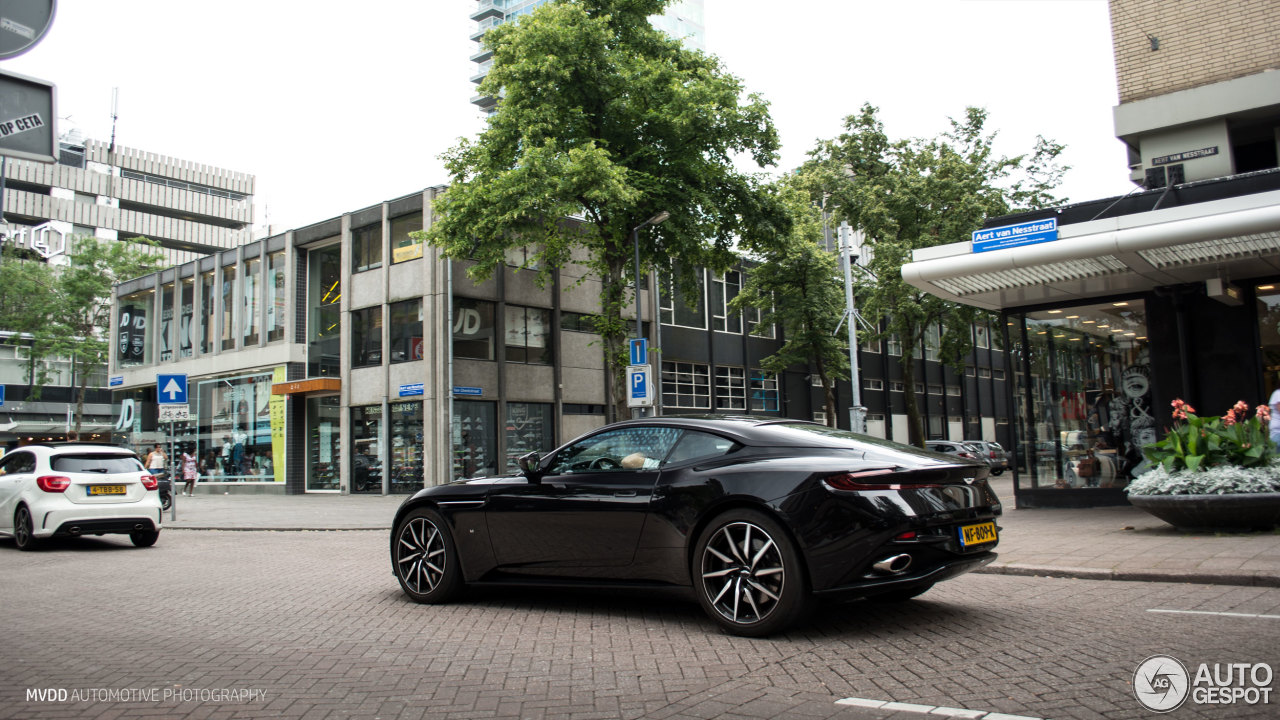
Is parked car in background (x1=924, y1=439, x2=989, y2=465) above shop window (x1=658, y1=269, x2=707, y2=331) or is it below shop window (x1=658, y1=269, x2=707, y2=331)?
below

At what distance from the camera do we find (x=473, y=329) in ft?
92.4

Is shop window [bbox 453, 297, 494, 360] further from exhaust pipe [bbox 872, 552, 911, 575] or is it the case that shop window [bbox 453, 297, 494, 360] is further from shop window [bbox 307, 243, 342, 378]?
Answer: exhaust pipe [bbox 872, 552, 911, 575]

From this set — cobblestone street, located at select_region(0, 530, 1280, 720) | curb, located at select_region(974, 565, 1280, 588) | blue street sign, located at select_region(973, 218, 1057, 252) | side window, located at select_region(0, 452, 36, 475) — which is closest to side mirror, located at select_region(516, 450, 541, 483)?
cobblestone street, located at select_region(0, 530, 1280, 720)

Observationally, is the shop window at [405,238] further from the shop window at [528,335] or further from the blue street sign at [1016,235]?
the blue street sign at [1016,235]

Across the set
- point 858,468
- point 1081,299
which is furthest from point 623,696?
point 1081,299

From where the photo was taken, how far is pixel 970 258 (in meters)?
13.1

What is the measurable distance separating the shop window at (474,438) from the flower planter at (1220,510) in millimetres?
A: 20472

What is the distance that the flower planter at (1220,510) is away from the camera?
30.0ft

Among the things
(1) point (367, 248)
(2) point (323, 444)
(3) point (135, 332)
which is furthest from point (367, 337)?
(3) point (135, 332)

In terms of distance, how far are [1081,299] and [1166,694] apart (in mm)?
12647

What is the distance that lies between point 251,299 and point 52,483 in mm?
23076

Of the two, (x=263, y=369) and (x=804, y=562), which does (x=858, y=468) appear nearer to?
(x=804, y=562)

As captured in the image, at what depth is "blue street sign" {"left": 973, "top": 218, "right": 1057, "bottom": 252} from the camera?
1271cm

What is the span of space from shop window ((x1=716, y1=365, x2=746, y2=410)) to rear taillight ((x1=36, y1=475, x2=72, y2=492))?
27.2 metres
